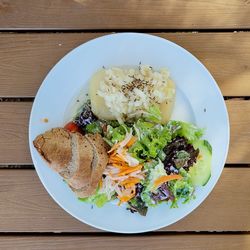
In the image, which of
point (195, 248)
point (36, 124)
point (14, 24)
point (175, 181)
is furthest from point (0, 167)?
point (195, 248)

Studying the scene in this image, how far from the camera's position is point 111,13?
163 centimetres

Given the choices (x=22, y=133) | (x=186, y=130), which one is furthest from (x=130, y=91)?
(x=22, y=133)

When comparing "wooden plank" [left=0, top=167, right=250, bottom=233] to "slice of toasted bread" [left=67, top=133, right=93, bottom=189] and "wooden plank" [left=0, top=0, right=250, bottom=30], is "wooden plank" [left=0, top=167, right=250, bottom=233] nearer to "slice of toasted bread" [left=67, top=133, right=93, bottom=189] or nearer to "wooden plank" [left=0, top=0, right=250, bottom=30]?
"slice of toasted bread" [left=67, top=133, right=93, bottom=189]

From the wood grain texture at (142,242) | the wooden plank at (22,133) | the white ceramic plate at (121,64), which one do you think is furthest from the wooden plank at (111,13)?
the wood grain texture at (142,242)

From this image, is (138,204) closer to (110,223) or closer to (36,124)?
(110,223)

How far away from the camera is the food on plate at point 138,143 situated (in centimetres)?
145

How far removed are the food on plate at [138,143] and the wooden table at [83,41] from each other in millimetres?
183

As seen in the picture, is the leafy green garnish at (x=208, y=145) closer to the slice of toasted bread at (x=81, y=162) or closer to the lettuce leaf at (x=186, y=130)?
the lettuce leaf at (x=186, y=130)

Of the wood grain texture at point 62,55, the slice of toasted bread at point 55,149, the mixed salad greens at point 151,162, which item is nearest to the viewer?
the slice of toasted bread at point 55,149

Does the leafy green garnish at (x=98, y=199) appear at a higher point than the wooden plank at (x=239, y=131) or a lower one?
lower

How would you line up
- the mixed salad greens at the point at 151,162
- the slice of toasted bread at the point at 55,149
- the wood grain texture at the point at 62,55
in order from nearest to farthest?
the slice of toasted bread at the point at 55,149 < the mixed salad greens at the point at 151,162 < the wood grain texture at the point at 62,55

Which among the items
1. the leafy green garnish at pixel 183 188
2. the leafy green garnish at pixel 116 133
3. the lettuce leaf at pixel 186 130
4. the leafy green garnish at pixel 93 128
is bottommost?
the leafy green garnish at pixel 183 188

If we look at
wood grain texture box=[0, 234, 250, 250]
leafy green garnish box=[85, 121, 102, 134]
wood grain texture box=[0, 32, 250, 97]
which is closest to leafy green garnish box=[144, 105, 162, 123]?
leafy green garnish box=[85, 121, 102, 134]

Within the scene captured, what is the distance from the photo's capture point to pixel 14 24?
1635 mm
